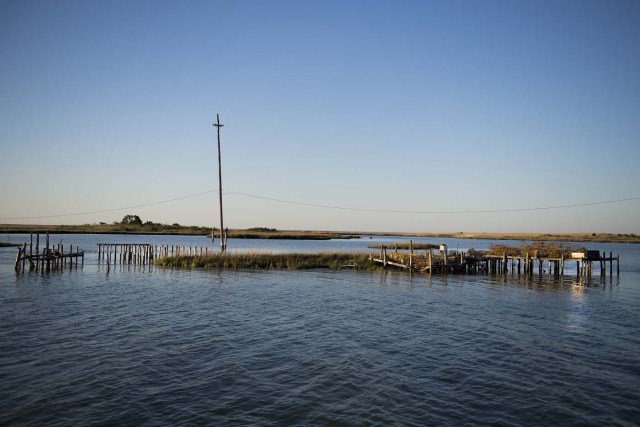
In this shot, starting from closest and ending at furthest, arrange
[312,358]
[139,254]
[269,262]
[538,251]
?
[312,358]
[269,262]
[538,251]
[139,254]

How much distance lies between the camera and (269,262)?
44219 mm

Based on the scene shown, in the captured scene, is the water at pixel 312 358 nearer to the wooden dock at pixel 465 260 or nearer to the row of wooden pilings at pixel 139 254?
the wooden dock at pixel 465 260

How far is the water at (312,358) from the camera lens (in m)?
10.5

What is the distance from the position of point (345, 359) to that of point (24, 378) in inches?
368

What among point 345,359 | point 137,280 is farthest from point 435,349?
point 137,280

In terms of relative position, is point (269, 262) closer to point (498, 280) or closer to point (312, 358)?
point (498, 280)

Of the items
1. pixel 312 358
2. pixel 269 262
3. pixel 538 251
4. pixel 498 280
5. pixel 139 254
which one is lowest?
pixel 498 280

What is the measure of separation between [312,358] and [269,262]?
30027 mm

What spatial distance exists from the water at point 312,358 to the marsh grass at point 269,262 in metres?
14.9

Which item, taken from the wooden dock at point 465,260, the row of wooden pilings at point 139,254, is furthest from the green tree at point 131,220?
the wooden dock at point 465,260

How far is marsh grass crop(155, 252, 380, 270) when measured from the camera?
43.3 metres

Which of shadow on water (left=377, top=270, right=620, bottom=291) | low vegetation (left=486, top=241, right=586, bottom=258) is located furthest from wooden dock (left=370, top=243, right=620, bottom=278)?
shadow on water (left=377, top=270, right=620, bottom=291)

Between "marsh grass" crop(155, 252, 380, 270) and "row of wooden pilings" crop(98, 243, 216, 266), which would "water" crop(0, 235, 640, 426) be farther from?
"row of wooden pilings" crop(98, 243, 216, 266)

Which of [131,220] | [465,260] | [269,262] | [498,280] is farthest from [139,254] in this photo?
[131,220]
